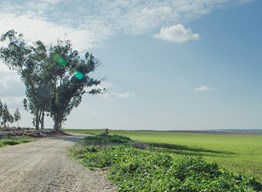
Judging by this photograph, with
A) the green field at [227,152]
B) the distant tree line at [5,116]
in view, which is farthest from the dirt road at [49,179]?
the distant tree line at [5,116]

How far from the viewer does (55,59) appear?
86562mm

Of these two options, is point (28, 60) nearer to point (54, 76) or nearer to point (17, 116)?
point (54, 76)

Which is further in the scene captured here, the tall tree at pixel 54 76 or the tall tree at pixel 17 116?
the tall tree at pixel 17 116

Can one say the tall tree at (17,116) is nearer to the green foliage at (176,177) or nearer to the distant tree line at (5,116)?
the distant tree line at (5,116)

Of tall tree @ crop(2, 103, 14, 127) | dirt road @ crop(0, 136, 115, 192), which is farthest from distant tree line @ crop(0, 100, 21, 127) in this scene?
dirt road @ crop(0, 136, 115, 192)

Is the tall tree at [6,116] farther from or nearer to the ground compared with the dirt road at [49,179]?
farther from the ground

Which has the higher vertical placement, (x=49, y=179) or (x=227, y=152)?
(x=49, y=179)

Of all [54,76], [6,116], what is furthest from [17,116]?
[54,76]

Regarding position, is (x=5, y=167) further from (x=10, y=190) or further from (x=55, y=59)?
(x=55, y=59)

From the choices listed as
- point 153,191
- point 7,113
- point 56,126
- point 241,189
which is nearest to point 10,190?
point 153,191

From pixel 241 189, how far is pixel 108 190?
563cm

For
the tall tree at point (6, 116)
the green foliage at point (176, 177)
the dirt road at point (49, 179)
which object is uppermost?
the tall tree at point (6, 116)

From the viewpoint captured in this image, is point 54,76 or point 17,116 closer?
point 54,76

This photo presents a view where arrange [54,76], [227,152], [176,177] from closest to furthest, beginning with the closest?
[176,177], [227,152], [54,76]
